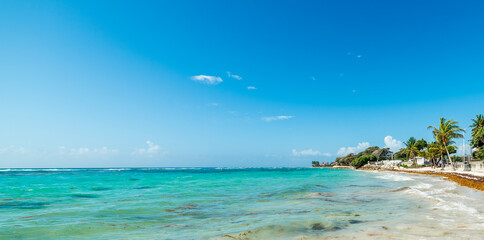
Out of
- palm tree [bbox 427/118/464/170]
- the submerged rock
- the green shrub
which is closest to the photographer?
the submerged rock

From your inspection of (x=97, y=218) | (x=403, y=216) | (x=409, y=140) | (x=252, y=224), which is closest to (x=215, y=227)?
(x=252, y=224)

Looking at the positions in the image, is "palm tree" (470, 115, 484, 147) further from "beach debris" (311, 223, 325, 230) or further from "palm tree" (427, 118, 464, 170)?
"beach debris" (311, 223, 325, 230)

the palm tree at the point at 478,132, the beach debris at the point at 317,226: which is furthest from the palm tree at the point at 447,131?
the beach debris at the point at 317,226

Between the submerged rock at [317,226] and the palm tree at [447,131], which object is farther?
the palm tree at [447,131]

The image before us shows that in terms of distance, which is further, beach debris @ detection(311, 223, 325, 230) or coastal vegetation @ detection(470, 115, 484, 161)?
coastal vegetation @ detection(470, 115, 484, 161)

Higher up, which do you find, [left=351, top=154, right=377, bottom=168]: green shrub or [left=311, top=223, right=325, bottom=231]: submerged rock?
[left=311, top=223, right=325, bottom=231]: submerged rock

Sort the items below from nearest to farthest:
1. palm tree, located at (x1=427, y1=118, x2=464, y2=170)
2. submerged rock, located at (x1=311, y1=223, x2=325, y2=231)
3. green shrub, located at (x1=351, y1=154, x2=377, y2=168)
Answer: submerged rock, located at (x1=311, y1=223, x2=325, y2=231) < palm tree, located at (x1=427, y1=118, x2=464, y2=170) < green shrub, located at (x1=351, y1=154, x2=377, y2=168)

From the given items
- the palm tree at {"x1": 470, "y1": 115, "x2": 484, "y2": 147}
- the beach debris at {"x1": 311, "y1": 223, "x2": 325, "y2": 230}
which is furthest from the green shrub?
the beach debris at {"x1": 311, "y1": 223, "x2": 325, "y2": 230}

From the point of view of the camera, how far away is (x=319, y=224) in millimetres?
8414

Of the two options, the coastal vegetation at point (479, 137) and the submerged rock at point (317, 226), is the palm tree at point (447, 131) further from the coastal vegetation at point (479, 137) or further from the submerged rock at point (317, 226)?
the submerged rock at point (317, 226)

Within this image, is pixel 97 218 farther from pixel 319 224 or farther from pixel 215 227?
pixel 319 224

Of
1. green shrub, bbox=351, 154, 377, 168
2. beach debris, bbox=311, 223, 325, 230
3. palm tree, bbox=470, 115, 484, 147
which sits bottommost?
green shrub, bbox=351, 154, 377, 168

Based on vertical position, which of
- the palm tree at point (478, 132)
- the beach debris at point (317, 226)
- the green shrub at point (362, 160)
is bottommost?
the green shrub at point (362, 160)

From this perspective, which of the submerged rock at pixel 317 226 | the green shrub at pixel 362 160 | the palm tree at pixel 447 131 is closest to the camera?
the submerged rock at pixel 317 226
